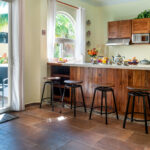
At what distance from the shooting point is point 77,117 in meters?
3.84

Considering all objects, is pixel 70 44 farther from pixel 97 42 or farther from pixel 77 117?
pixel 77 117

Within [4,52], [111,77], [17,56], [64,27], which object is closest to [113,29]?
[64,27]

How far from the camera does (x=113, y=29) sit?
6199 millimetres

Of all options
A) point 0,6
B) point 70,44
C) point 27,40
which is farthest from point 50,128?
point 70,44

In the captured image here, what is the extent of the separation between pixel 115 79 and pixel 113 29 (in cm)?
271

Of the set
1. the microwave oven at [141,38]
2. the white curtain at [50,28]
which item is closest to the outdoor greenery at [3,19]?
the white curtain at [50,28]

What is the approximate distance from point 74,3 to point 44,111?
3282 mm

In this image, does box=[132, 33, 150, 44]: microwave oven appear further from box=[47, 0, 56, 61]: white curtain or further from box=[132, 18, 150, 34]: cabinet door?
box=[47, 0, 56, 61]: white curtain

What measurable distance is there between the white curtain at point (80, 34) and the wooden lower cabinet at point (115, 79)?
4.84ft

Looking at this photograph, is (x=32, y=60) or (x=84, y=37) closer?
(x=32, y=60)

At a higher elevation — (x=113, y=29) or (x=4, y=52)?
(x=113, y=29)

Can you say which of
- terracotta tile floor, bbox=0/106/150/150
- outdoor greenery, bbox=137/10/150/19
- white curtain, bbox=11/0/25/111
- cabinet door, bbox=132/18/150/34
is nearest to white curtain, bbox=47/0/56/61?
white curtain, bbox=11/0/25/111

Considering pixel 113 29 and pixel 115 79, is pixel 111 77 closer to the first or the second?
pixel 115 79

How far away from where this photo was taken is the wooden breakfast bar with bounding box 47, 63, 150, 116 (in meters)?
3.68
